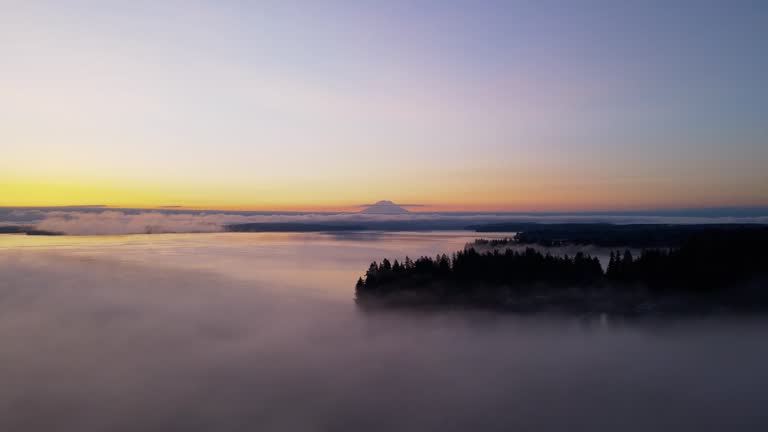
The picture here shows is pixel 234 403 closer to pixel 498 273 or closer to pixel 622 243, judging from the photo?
pixel 498 273

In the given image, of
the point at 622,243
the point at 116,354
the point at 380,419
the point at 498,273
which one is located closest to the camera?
the point at 380,419

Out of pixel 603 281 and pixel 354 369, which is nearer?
pixel 354 369

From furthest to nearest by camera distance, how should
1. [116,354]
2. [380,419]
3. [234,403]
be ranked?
[116,354] < [234,403] < [380,419]

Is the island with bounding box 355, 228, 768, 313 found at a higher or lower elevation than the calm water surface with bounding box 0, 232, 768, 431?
higher

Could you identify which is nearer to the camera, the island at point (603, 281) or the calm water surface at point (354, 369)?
the calm water surface at point (354, 369)

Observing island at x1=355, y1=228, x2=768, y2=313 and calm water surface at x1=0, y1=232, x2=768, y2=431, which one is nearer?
calm water surface at x1=0, y1=232, x2=768, y2=431

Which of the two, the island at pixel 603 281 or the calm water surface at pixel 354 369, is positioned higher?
the island at pixel 603 281

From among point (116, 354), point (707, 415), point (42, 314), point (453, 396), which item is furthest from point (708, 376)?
point (42, 314)

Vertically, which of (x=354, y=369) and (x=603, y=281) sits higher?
(x=603, y=281)
